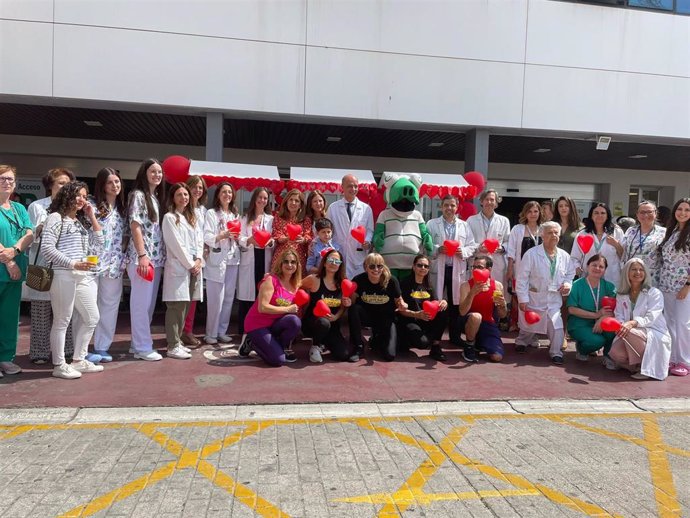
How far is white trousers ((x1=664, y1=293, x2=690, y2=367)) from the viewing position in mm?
A: 5723

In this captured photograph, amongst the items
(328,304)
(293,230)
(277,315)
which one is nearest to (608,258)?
(328,304)

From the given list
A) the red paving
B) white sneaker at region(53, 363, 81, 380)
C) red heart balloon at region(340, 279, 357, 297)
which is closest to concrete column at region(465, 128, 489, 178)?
the red paving

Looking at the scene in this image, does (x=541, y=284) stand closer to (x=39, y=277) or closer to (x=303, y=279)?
(x=303, y=279)

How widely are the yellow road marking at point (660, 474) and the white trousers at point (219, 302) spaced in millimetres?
4589

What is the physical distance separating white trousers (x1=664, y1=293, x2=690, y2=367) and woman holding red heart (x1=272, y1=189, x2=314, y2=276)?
4347 mm

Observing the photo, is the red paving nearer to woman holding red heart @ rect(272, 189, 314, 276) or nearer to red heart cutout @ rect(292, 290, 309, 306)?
red heart cutout @ rect(292, 290, 309, 306)

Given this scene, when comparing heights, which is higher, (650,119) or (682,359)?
(650,119)

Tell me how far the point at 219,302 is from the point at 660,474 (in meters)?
4.71

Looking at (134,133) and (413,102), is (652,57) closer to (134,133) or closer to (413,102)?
(413,102)

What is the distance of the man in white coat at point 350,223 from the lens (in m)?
6.57

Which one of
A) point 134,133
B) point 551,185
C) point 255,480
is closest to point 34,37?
point 134,133

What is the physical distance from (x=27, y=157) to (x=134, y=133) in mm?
3208

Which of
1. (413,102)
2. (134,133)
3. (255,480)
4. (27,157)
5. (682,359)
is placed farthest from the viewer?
(27,157)

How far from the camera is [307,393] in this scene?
4656 mm
